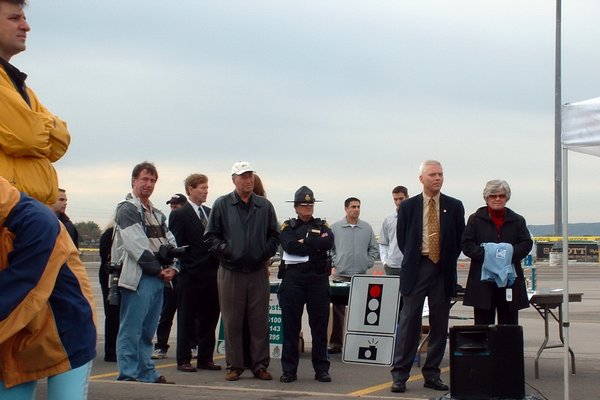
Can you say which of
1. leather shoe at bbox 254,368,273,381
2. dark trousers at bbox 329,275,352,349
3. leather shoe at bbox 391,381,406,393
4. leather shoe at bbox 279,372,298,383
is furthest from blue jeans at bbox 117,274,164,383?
dark trousers at bbox 329,275,352,349

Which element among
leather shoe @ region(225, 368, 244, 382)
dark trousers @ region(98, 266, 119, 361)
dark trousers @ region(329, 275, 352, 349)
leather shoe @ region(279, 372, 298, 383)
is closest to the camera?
leather shoe @ region(279, 372, 298, 383)

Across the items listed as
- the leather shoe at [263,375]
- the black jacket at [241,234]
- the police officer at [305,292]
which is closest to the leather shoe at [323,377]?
the police officer at [305,292]

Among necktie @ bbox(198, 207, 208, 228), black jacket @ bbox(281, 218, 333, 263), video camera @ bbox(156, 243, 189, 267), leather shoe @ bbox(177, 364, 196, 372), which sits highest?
necktie @ bbox(198, 207, 208, 228)

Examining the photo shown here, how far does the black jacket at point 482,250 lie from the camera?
30.1 ft

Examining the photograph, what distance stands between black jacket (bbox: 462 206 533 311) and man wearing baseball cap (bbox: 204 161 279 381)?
1.96m

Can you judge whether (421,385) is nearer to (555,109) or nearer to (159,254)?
(159,254)

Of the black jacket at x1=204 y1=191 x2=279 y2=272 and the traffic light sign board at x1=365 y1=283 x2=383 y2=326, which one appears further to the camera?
the traffic light sign board at x1=365 y1=283 x2=383 y2=326

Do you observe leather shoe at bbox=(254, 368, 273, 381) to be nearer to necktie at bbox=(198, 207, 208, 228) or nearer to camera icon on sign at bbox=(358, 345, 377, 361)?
camera icon on sign at bbox=(358, 345, 377, 361)

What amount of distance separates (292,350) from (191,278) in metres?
1.51

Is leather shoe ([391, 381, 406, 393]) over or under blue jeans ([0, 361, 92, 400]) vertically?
under

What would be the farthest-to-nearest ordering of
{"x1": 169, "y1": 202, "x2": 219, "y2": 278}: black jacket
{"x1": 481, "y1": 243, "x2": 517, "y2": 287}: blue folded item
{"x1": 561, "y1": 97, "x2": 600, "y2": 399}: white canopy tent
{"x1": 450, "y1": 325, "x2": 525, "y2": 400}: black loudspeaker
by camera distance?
{"x1": 169, "y1": 202, "x2": 219, "y2": 278}: black jacket, {"x1": 481, "y1": 243, "x2": 517, "y2": 287}: blue folded item, {"x1": 450, "y1": 325, "x2": 525, "y2": 400}: black loudspeaker, {"x1": 561, "y1": 97, "x2": 600, "y2": 399}: white canopy tent

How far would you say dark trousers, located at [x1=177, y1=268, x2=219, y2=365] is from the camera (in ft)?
34.0

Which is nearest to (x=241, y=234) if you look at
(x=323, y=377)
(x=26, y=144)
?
(x=323, y=377)

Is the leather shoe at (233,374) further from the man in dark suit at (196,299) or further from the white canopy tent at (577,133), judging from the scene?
the white canopy tent at (577,133)
